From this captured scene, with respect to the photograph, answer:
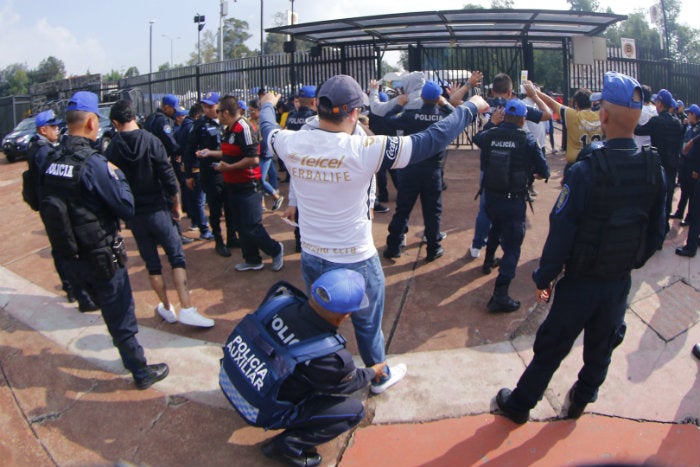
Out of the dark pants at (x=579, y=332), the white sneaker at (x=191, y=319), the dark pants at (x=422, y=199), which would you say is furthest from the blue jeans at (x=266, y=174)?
the dark pants at (x=579, y=332)

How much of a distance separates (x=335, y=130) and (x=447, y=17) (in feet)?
24.8

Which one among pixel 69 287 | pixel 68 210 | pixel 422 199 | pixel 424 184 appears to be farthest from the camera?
pixel 422 199

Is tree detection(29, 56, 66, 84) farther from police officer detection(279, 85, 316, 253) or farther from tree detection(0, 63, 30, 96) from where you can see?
police officer detection(279, 85, 316, 253)

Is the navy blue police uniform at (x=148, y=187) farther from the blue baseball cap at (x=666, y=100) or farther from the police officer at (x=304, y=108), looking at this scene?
the blue baseball cap at (x=666, y=100)

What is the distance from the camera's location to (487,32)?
1168 cm

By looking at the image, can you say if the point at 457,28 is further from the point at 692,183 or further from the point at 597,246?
the point at 597,246

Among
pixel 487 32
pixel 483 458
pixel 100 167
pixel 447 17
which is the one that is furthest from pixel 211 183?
pixel 487 32

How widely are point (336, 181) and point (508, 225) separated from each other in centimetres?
250

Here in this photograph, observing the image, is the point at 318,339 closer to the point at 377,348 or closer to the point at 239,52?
the point at 377,348

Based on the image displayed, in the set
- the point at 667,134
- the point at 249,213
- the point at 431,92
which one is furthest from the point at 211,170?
the point at 667,134

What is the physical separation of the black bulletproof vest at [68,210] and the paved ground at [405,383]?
1.12m

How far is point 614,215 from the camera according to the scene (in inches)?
110

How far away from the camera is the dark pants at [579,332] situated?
298 centimetres

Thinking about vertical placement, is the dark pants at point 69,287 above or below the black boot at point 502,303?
above
